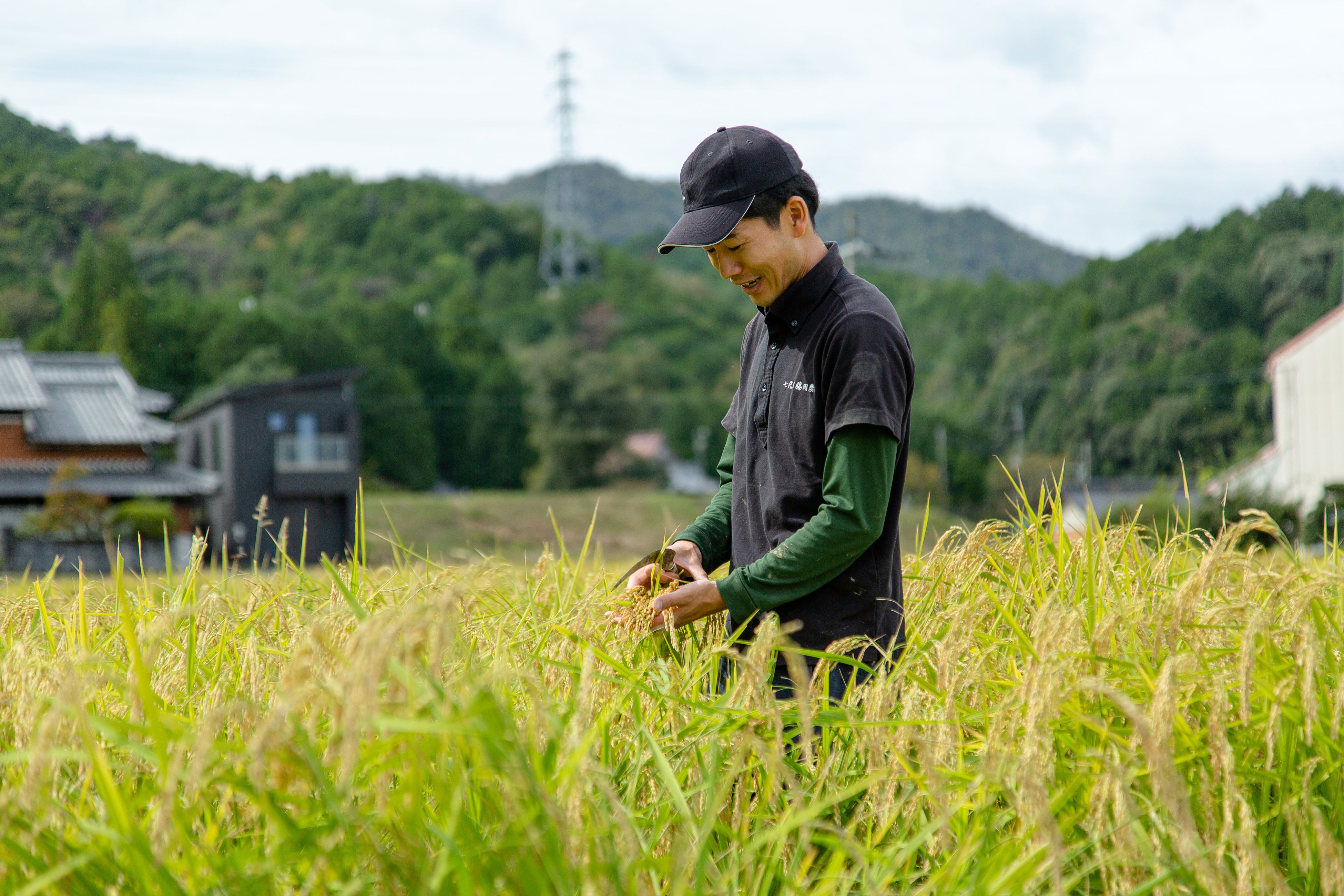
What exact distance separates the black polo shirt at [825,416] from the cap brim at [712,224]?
0.19 m

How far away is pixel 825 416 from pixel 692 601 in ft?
1.47

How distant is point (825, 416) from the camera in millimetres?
2098

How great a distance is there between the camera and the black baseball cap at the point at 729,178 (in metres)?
2.13

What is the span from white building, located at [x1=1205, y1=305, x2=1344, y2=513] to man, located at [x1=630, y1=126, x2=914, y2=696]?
2138 centimetres

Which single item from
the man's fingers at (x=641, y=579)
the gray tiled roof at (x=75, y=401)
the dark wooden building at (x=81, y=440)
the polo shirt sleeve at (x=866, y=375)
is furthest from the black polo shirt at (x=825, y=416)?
the gray tiled roof at (x=75, y=401)

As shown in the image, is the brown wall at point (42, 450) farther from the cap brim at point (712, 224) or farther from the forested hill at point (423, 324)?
the cap brim at point (712, 224)

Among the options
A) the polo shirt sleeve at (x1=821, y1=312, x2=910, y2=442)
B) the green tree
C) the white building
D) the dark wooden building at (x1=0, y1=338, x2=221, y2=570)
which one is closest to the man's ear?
the polo shirt sleeve at (x1=821, y1=312, x2=910, y2=442)

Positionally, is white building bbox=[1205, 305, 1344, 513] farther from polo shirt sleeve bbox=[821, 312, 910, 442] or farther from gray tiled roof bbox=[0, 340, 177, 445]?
gray tiled roof bbox=[0, 340, 177, 445]

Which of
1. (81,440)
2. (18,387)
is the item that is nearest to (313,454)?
(81,440)

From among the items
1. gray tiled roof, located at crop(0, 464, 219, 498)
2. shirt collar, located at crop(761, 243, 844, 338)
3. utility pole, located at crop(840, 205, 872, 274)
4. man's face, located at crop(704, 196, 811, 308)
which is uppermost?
utility pole, located at crop(840, 205, 872, 274)

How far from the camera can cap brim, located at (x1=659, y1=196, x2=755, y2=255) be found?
2.12 m

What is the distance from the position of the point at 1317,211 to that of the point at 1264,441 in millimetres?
8502

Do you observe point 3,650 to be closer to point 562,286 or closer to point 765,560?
point 765,560

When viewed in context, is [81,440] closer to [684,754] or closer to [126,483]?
[126,483]
